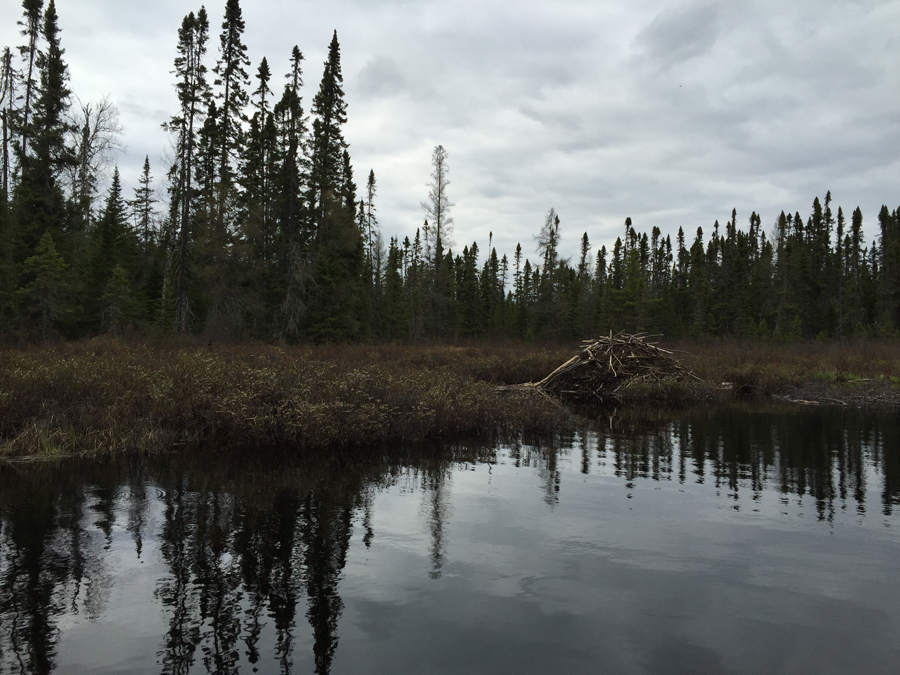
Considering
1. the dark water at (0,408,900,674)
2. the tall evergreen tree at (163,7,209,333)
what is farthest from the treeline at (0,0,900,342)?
the dark water at (0,408,900,674)

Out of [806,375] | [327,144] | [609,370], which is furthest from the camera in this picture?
[327,144]

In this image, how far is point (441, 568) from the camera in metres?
5.40

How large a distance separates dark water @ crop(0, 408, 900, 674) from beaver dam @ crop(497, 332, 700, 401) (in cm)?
1037

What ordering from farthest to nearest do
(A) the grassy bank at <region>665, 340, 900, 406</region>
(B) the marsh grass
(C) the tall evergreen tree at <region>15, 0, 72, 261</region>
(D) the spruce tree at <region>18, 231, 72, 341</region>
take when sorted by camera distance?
1. (C) the tall evergreen tree at <region>15, 0, 72, 261</region>
2. (D) the spruce tree at <region>18, 231, 72, 341</region>
3. (A) the grassy bank at <region>665, 340, 900, 406</region>
4. (B) the marsh grass

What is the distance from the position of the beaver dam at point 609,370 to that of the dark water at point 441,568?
10.4 meters

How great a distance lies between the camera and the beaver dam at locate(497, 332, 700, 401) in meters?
19.9

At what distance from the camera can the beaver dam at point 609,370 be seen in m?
19.9

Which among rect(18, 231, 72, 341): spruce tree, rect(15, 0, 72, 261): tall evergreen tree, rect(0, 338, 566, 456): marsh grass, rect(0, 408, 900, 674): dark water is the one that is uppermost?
rect(15, 0, 72, 261): tall evergreen tree

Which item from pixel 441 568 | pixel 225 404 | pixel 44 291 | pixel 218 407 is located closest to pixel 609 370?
pixel 225 404

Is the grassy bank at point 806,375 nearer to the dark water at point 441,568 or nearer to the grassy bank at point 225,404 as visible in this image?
the grassy bank at point 225,404

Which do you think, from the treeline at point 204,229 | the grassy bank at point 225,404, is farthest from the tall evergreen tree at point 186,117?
the grassy bank at point 225,404

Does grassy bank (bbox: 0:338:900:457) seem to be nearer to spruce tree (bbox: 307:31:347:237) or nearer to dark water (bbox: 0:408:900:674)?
dark water (bbox: 0:408:900:674)

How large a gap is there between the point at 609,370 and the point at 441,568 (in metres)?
15.6

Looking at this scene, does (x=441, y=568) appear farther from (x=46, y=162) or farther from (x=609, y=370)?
(x=46, y=162)
